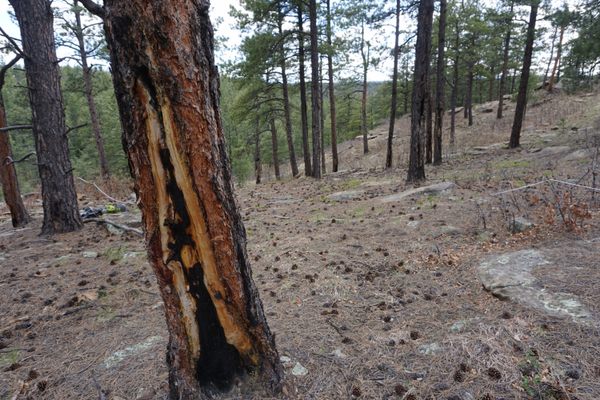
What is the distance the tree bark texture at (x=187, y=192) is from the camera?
1.38m

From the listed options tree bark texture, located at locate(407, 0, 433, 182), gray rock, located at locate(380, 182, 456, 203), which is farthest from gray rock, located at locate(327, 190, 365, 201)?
tree bark texture, located at locate(407, 0, 433, 182)

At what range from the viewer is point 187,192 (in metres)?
1.52

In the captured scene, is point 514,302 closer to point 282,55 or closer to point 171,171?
point 171,171

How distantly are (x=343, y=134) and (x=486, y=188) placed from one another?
104 feet

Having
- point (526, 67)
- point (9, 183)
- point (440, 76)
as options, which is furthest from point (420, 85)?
point (9, 183)

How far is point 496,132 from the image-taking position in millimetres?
19172

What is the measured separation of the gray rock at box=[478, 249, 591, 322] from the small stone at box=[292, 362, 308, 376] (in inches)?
69.9

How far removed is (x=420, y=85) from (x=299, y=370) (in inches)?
299

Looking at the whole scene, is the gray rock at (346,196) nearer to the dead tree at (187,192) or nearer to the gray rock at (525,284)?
the gray rock at (525,284)

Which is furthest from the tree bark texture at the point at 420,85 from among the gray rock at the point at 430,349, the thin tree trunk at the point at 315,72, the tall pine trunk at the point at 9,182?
the tall pine trunk at the point at 9,182

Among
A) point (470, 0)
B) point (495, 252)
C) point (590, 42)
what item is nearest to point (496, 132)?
point (470, 0)

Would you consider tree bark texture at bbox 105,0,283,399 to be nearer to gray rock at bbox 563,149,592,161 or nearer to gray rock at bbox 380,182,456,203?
gray rock at bbox 380,182,456,203

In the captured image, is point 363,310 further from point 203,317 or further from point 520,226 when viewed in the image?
point 520,226

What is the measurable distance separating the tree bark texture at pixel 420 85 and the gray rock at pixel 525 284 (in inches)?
210
